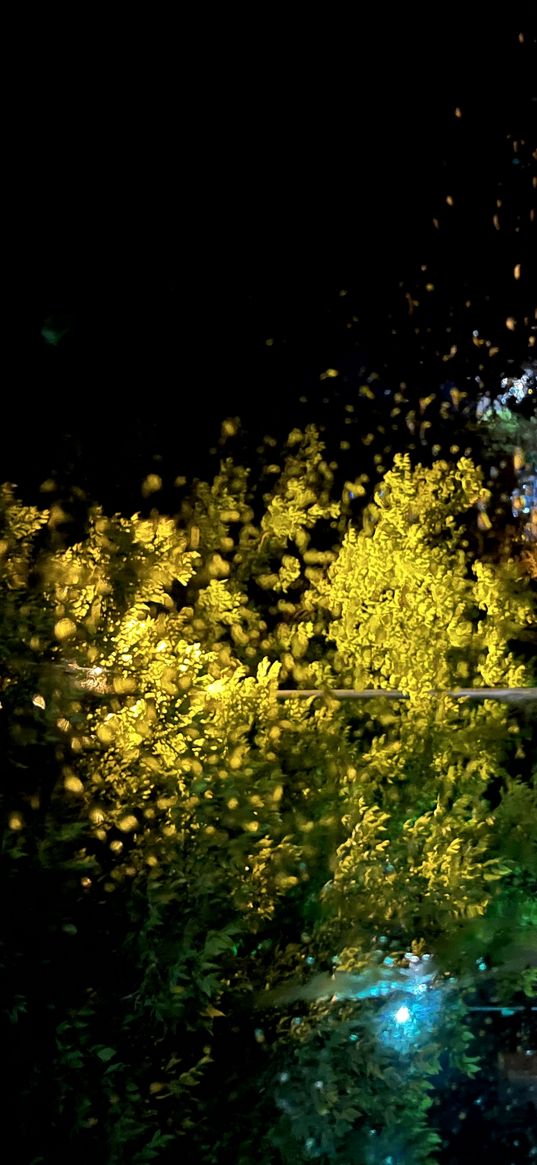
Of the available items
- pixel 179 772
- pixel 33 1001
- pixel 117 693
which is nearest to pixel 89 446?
pixel 179 772

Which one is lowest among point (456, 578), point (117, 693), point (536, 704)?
point (536, 704)

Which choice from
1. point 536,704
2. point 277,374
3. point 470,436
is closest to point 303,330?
point 277,374

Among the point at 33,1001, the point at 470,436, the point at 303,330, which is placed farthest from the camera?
the point at 470,436

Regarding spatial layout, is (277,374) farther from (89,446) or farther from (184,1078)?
(184,1078)

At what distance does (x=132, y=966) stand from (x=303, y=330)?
10903mm

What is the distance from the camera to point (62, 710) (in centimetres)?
661

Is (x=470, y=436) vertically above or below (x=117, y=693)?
below

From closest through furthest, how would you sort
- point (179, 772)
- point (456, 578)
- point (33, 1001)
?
point (33, 1001) → point (179, 772) → point (456, 578)

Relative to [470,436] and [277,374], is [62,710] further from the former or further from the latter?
[470,436]

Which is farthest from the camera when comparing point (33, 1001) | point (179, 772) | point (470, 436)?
point (470, 436)

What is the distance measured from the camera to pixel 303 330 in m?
16.8

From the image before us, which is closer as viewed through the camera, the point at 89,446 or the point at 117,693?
the point at 117,693

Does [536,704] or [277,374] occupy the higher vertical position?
[277,374]

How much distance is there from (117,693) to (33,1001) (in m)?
1.60
